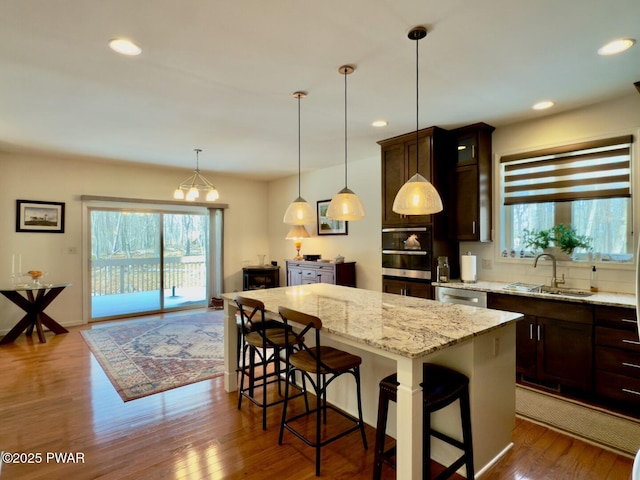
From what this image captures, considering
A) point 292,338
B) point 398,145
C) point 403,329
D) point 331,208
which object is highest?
point 398,145

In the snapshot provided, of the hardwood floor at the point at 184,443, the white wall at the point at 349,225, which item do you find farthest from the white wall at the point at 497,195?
the hardwood floor at the point at 184,443

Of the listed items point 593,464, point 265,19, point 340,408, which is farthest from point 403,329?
point 265,19

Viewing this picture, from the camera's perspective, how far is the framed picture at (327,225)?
19.3 feet

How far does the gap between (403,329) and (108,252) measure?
5741 millimetres

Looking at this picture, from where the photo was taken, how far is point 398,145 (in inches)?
167

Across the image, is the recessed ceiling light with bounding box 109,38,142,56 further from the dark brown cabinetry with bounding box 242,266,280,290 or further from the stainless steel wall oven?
the dark brown cabinetry with bounding box 242,266,280,290

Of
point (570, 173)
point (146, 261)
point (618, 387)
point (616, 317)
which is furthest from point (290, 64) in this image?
point (146, 261)

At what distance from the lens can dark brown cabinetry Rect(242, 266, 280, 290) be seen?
6.83 metres

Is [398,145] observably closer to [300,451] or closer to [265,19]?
[265,19]

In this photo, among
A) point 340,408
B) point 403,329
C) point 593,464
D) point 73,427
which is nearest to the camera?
point 403,329

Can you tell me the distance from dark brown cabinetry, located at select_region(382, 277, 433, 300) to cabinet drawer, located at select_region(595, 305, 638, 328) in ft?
4.96

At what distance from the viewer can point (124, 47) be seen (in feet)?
7.31

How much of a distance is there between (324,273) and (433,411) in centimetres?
385

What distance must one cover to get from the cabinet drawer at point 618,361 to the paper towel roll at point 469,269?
126 cm
